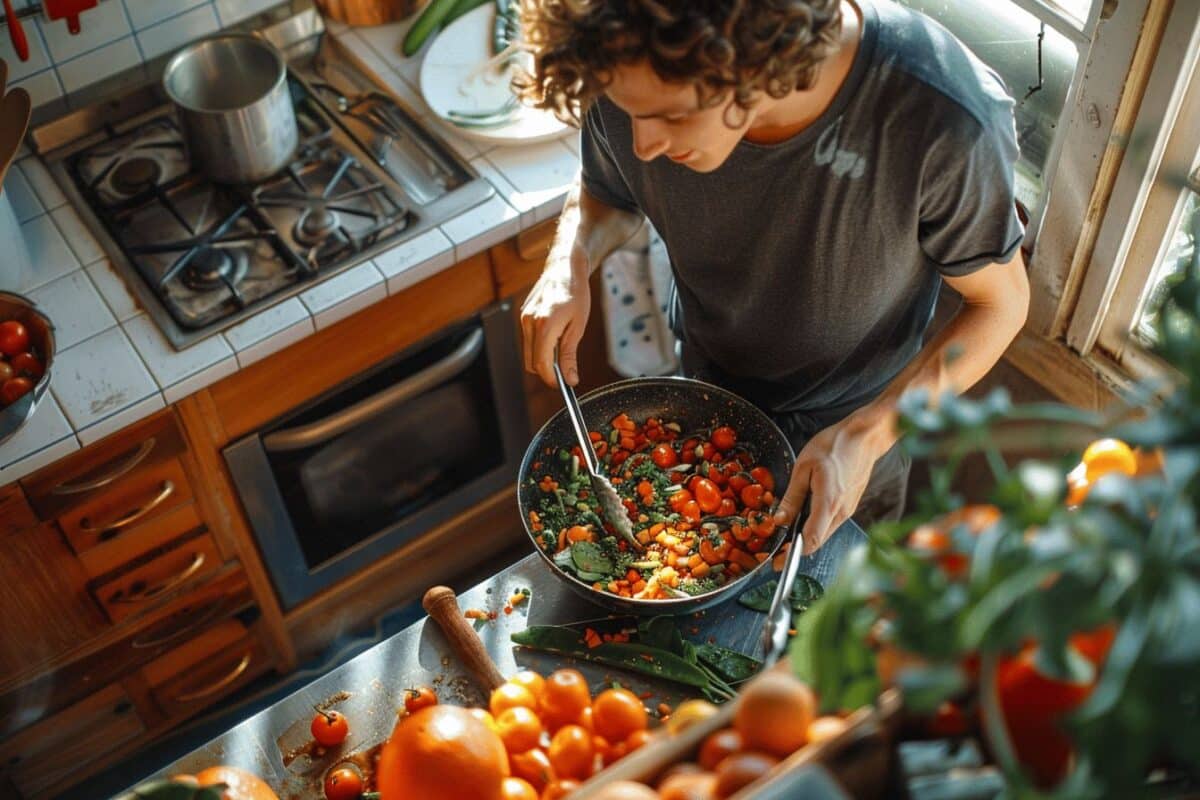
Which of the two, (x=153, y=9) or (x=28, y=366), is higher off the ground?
(x=153, y=9)

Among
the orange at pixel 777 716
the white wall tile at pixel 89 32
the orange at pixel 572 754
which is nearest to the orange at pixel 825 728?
the orange at pixel 777 716

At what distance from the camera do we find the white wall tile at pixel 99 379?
1.81 m

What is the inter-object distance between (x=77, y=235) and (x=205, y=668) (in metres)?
0.89

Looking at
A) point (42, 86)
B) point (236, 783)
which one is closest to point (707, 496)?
point (236, 783)

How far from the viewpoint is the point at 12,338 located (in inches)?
70.9

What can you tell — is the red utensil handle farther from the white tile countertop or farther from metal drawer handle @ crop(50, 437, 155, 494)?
metal drawer handle @ crop(50, 437, 155, 494)

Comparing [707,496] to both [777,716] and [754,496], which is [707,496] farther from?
[777,716]

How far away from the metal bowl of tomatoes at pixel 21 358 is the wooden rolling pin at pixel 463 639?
2.52ft

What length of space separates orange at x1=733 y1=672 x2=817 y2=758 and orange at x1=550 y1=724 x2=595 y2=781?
0.33 metres

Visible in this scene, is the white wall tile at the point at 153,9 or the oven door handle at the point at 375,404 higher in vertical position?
the white wall tile at the point at 153,9

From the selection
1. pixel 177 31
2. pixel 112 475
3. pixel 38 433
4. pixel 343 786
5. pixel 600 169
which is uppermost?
pixel 600 169

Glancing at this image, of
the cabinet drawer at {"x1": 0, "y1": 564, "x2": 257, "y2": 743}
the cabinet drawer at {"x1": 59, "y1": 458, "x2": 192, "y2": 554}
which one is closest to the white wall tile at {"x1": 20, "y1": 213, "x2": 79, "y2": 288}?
the cabinet drawer at {"x1": 59, "y1": 458, "x2": 192, "y2": 554}

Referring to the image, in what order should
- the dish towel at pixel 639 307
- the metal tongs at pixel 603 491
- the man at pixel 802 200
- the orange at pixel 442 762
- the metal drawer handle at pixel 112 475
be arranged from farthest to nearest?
the dish towel at pixel 639 307
the metal drawer handle at pixel 112 475
the metal tongs at pixel 603 491
the man at pixel 802 200
the orange at pixel 442 762

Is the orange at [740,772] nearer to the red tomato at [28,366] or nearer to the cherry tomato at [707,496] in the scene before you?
the cherry tomato at [707,496]
